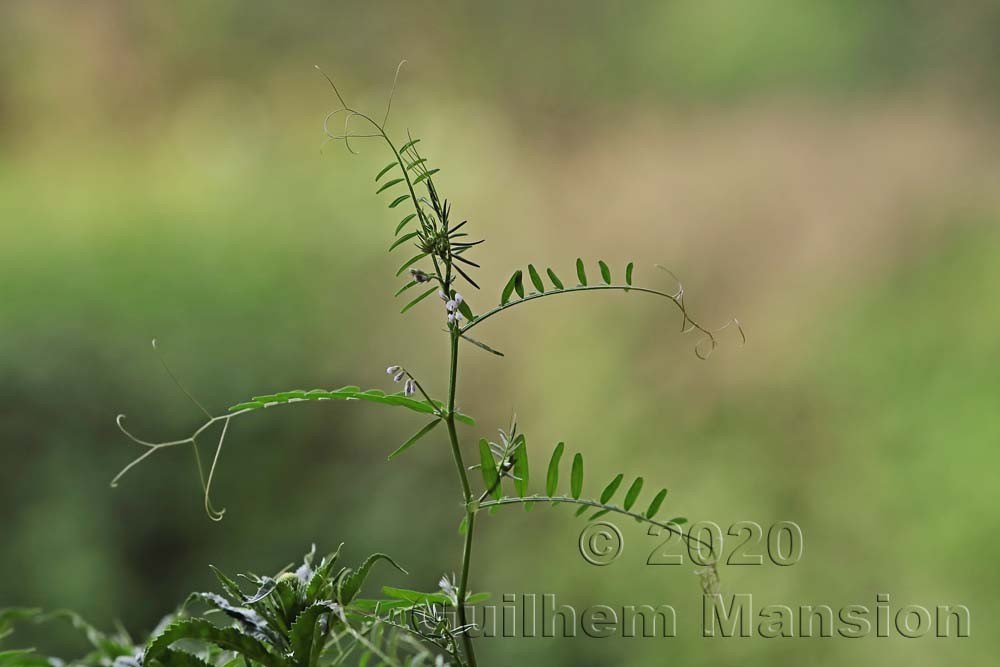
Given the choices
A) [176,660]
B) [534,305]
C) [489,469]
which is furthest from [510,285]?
[534,305]

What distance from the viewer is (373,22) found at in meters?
2.35

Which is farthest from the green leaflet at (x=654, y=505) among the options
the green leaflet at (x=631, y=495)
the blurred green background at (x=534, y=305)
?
the blurred green background at (x=534, y=305)

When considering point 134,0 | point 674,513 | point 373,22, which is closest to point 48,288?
point 134,0

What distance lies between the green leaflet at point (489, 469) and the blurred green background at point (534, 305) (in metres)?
1.40

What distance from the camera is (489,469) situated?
33cm

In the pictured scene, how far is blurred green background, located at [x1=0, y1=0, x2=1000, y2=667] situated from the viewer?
172cm

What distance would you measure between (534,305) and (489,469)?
1717 mm

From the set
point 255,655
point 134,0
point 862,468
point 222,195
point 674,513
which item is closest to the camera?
point 255,655

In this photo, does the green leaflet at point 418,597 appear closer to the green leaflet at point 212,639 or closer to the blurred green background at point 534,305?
the green leaflet at point 212,639

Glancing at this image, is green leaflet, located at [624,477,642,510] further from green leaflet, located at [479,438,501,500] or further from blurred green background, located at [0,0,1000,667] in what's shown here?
blurred green background, located at [0,0,1000,667]

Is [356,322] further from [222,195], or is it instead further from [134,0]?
[134,0]

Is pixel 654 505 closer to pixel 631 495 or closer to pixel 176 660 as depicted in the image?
pixel 631 495

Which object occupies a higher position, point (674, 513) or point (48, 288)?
point (48, 288)

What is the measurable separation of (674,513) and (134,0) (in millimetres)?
1753
